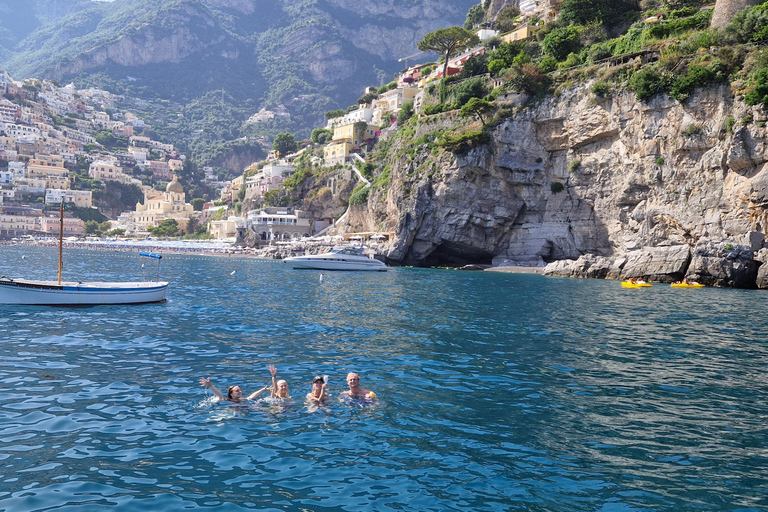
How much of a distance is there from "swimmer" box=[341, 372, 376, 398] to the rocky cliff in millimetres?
35020

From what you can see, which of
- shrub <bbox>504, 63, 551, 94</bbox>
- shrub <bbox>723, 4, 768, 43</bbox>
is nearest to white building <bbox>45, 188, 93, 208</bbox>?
shrub <bbox>504, 63, 551, 94</bbox>

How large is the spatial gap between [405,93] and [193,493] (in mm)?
94384

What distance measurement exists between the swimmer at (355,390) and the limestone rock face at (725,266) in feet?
114

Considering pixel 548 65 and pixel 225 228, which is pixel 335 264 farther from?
pixel 225 228

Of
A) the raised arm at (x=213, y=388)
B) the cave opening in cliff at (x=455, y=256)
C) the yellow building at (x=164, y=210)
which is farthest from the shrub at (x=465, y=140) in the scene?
the yellow building at (x=164, y=210)

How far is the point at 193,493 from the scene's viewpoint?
6219 millimetres

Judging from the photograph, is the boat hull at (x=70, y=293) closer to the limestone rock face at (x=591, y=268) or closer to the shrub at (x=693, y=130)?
the limestone rock face at (x=591, y=268)

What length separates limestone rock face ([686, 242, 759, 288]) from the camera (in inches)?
1437

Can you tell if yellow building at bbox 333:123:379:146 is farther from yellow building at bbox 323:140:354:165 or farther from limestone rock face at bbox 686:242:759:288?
limestone rock face at bbox 686:242:759:288

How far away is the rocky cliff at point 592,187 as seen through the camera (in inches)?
1613

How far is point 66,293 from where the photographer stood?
2080 cm

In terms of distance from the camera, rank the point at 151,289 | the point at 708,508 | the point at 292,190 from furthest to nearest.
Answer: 1. the point at 292,190
2. the point at 151,289
3. the point at 708,508

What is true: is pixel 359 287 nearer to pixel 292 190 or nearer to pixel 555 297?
pixel 555 297

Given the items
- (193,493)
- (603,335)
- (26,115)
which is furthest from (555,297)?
(26,115)
